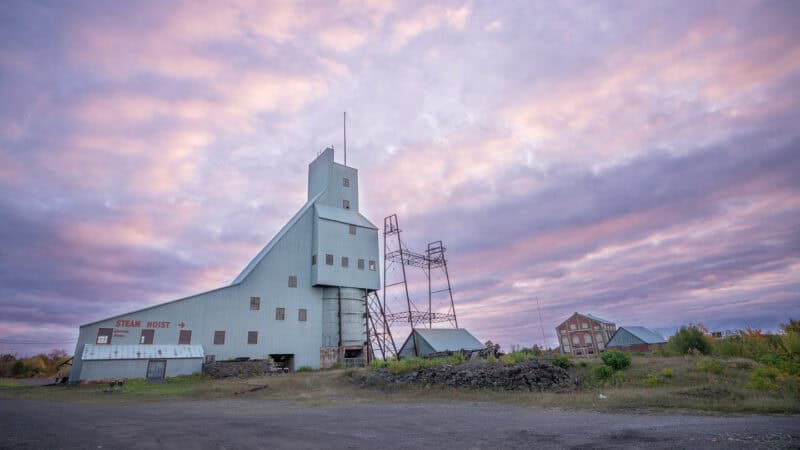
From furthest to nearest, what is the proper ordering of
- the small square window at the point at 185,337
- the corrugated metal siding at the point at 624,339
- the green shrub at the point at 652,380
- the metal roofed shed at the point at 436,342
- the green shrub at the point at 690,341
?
the corrugated metal siding at the point at 624,339 → the metal roofed shed at the point at 436,342 → the small square window at the point at 185,337 → the green shrub at the point at 690,341 → the green shrub at the point at 652,380

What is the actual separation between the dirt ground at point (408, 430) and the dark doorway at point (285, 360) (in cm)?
2641

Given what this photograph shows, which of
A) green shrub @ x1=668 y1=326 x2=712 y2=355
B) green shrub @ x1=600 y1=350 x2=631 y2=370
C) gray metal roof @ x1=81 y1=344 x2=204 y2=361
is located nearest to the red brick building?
green shrub @ x1=668 y1=326 x2=712 y2=355

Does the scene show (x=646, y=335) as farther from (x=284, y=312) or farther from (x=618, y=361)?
(x=284, y=312)

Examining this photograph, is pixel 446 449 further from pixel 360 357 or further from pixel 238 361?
pixel 360 357

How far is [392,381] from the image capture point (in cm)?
2248

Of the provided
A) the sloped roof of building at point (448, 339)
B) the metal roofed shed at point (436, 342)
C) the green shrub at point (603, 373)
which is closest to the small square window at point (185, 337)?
the metal roofed shed at point (436, 342)

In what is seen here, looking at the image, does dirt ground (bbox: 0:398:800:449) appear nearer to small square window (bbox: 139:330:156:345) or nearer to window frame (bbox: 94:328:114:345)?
window frame (bbox: 94:328:114:345)

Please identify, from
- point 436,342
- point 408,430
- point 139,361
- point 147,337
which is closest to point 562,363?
point 408,430

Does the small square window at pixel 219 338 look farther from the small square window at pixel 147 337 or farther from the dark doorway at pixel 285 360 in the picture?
the dark doorway at pixel 285 360

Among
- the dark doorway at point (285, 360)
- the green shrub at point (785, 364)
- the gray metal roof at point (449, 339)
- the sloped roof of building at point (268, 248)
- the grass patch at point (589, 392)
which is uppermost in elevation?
the sloped roof of building at point (268, 248)

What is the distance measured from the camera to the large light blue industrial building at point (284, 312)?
100 feet

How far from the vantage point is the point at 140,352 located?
100 ft

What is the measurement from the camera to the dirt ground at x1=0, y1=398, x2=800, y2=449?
7.74 metres

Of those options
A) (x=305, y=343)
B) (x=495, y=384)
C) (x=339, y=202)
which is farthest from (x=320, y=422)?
(x=339, y=202)
